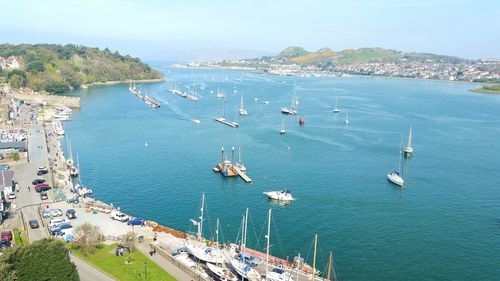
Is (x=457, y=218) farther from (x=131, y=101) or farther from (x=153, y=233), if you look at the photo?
(x=131, y=101)

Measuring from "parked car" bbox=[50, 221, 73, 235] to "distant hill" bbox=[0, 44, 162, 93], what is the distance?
8156 centimetres

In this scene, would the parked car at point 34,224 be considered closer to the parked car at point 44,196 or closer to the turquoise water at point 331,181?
the parked car at point 44,196

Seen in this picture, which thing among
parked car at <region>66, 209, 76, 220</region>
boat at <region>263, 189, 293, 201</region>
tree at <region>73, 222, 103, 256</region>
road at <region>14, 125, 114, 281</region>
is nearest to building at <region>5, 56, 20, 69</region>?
road at <region>14, 125, 114, 281</region>

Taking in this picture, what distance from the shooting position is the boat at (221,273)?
76.4 ft

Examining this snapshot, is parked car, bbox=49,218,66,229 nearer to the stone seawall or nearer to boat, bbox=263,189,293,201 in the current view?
boat, bbox=263,189,293,201

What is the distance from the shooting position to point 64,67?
123188 mm

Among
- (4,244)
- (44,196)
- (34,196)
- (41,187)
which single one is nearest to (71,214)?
(44,196)

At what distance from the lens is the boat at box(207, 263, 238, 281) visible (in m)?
23.3

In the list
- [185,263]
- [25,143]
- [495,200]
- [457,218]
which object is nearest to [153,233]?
[185,263]

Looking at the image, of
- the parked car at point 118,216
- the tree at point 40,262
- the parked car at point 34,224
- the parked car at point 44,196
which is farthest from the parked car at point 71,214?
the tree at point 40,262

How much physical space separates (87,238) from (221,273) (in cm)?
819

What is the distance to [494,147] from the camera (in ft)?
200

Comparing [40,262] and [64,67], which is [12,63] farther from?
[40,262]

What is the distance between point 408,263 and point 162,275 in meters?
16.0
